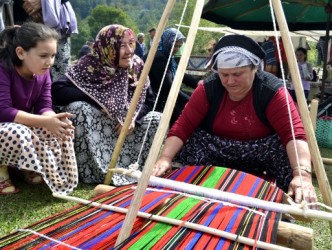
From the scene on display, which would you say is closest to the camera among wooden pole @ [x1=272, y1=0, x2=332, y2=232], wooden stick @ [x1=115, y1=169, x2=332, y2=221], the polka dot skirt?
wooden stick @ [x1=115, y1=169, x2=332, y2=221]

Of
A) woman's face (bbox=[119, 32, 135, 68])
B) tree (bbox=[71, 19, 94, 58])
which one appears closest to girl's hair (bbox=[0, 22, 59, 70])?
woman's face (bbox=[119, 32, 135, 68])

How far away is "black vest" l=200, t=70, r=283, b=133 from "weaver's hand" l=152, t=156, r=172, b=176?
0.40 m

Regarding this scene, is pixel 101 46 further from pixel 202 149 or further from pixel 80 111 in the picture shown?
pixel 202 149

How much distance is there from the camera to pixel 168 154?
2.34m

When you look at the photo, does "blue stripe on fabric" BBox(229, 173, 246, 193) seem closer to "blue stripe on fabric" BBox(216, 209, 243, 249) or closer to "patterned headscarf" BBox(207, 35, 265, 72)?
"blue stripe on fabric" BBox(216, 209, 243, 249)

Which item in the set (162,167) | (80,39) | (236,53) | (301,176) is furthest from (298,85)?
(80,39)

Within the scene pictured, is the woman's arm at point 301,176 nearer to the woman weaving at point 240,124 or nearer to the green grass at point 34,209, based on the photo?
the woman weaving at point 240,124

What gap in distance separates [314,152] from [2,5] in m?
2.64

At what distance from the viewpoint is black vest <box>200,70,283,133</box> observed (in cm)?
230

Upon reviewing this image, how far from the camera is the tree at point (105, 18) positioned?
207 feet

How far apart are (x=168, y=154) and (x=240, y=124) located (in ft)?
1.52

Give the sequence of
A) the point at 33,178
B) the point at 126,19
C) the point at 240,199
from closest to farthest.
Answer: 1. the point at 240,199
2. the point at 33,178
3. the point at 126,19

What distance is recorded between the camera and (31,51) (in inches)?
104

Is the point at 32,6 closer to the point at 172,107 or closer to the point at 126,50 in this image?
the point at 126,50
